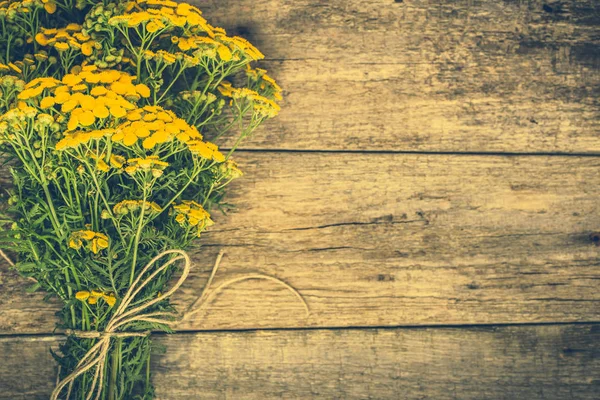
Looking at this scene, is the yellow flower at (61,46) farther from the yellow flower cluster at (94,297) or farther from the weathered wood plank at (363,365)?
the weathered wood plank at (363,365)

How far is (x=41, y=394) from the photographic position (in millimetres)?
1059

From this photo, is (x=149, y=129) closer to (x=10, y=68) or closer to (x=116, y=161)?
(x=116, y=161)

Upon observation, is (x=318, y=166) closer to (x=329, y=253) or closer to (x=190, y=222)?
(x=329, y=253)

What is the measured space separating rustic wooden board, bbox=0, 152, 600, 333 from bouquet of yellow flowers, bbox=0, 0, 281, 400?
0.56 ft

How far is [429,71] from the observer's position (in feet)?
3.74

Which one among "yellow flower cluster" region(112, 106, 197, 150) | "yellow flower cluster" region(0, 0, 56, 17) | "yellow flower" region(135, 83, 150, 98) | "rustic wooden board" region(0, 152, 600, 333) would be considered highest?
"yellow flower cluster" region(0, 0, 56, 17)

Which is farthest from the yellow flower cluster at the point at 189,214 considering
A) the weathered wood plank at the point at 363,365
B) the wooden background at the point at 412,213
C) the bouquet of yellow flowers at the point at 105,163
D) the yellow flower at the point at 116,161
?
the weathered wood plank at the point at 363,365

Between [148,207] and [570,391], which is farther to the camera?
[570,391]

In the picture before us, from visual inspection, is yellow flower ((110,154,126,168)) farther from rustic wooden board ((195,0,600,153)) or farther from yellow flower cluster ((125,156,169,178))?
rustic wooden board ((195,0,600,153))

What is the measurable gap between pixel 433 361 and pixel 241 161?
554 mm

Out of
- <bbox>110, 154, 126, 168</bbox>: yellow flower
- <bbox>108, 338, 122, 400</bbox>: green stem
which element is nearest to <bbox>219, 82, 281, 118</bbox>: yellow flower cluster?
<bbox>110, 154, 126, 168</bbox>: yellow flower

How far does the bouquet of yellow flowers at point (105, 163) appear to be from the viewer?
31.0 inches

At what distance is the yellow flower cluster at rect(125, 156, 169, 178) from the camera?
769 millimetres

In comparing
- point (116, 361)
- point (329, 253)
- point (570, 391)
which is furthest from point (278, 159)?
point (570, 391)
